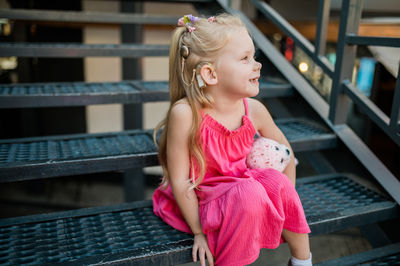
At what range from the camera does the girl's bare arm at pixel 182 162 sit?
1171 mm

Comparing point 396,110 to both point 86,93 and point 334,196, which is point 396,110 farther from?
point 86,93

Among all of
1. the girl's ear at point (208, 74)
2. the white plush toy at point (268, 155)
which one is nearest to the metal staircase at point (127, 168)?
the white plush toy at point (268, 155)

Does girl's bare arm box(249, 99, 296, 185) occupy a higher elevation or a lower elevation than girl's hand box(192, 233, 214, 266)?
higher

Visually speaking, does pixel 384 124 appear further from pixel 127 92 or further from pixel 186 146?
pixel 127 92

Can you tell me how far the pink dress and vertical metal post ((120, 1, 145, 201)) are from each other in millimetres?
1799

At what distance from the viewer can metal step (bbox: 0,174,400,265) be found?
3.57 feet

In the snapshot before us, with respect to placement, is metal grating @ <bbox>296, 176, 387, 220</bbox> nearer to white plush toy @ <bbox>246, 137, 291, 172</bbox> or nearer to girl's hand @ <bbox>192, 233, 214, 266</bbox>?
white plush toy @ <bbox>246, 137, 291, 172</bbox>

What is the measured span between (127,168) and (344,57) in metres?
1.10

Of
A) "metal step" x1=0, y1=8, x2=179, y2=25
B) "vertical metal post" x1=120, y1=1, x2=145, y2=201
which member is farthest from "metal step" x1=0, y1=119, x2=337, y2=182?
"vertical metal post" x1=120, y1=1, x2=145, y2=201

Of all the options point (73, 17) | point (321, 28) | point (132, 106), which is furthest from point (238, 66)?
point (132, 106)

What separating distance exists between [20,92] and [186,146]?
3.07ft

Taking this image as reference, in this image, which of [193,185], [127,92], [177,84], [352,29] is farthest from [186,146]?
[352,29]

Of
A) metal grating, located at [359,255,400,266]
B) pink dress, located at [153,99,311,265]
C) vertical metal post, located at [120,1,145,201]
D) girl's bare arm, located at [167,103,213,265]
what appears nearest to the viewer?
pink dress, located at [153,99,311,265]

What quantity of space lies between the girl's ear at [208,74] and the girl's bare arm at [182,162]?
11 centimetres
